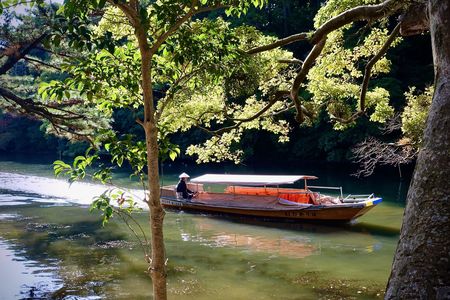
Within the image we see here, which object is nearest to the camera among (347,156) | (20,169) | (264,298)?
(264,298)

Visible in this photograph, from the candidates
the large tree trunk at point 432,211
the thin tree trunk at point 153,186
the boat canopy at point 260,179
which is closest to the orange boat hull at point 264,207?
the boat canopy at point 260,179

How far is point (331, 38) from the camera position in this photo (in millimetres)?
8578

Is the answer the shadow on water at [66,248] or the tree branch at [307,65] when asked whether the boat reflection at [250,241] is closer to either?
the shadow on water at [66,248]

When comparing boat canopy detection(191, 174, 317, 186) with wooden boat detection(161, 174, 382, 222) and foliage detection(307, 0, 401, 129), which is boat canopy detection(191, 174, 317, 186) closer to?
wooden boat detection(161, 174, 382, 222)

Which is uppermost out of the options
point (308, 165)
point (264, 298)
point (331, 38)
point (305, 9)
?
point (305, 9)

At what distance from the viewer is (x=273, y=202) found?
17.4 meters

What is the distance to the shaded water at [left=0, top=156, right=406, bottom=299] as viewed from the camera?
9.77 m

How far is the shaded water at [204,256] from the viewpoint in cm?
977

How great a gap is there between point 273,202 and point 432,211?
14.9 m

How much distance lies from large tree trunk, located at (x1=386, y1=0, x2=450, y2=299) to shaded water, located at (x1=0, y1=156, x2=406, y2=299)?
7.01 meters

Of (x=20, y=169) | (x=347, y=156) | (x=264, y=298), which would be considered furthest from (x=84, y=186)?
(x=264, y=298)

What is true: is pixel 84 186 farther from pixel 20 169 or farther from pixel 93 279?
pixel 93 279

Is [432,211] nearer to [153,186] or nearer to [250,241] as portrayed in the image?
[153,186]

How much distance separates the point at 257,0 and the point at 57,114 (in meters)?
8.60
